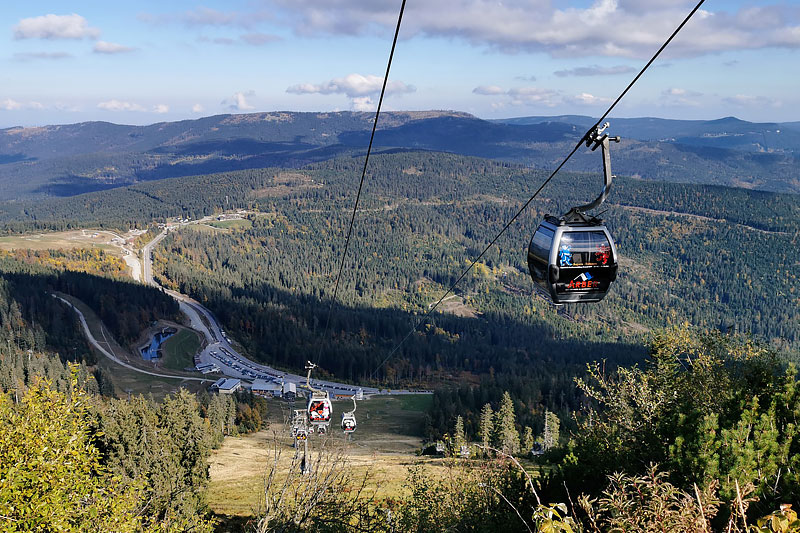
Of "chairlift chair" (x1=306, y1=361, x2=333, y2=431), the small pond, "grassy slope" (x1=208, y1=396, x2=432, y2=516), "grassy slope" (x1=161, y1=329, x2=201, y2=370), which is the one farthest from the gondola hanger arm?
the small pond

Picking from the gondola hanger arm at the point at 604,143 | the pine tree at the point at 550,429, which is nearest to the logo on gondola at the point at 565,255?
the gondola hanger arm at the point at 604,143

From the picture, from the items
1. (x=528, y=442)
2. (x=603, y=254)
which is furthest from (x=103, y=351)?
(x=603, y=254)

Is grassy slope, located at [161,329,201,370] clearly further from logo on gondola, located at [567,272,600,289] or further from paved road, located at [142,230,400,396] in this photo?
logo on gondola, located at [567,272,600,289]

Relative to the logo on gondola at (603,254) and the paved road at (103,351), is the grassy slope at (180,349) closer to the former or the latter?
the paved road at (103,351)

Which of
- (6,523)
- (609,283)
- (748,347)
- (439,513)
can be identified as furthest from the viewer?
(748,347)

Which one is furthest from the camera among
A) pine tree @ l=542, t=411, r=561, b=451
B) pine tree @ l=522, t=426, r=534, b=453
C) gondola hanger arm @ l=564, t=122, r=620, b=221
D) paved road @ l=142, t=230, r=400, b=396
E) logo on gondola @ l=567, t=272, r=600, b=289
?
paved road @ l=142, t=230, r=400, b=396

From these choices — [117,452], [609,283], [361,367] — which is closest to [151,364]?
[361,367]

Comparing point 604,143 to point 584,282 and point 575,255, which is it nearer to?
point 575,255

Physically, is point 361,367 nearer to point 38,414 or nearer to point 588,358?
point 588,358
